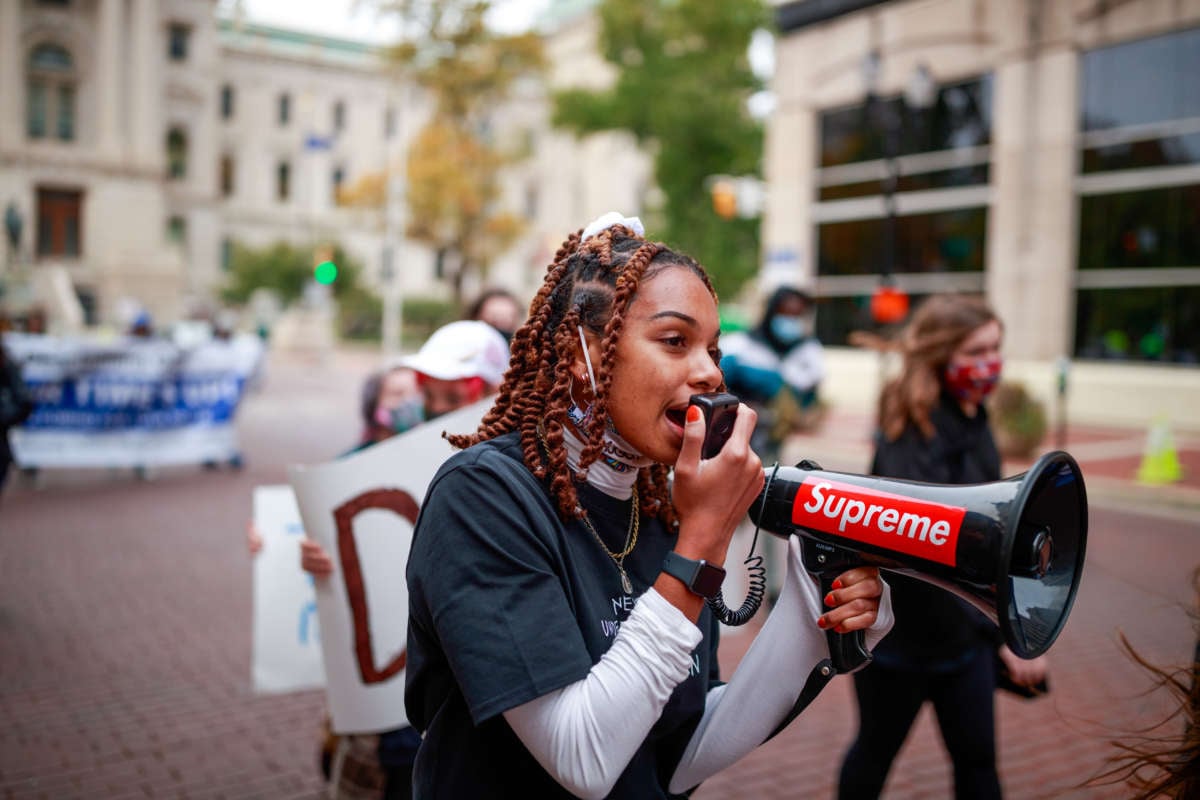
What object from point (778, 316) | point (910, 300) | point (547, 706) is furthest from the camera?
point (910, 300)

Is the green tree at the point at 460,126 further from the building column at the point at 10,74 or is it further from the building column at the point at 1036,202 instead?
the building column at the point at 10,74

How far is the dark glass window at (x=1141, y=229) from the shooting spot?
773 inches

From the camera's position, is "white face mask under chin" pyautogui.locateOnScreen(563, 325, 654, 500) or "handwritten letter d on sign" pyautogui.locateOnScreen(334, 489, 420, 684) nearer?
"white face mask under chin" pyautogui.locateOnScreen(563, 325, 654, 500)

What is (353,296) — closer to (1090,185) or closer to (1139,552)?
(1090,185)

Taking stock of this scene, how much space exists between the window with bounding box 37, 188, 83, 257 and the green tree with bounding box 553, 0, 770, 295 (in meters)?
32.0

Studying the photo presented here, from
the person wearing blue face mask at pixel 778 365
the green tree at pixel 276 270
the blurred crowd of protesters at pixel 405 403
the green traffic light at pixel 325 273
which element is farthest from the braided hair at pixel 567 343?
the green tree at pixel 276 270

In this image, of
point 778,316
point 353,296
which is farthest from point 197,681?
point 353,296


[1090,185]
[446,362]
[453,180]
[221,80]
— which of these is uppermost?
[221,80]

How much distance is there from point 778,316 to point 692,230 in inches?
1159

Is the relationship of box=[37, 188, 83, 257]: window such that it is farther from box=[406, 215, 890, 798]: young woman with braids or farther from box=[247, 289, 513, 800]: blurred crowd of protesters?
box=[406, 215, 890, 798]: young woman with braids

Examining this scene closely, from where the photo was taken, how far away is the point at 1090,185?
21.0 meters

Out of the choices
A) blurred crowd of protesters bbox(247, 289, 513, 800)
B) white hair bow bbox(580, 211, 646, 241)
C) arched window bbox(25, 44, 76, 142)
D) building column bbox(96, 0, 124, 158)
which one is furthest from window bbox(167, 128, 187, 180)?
white hair bow bbox(580, 211, 646, 241)

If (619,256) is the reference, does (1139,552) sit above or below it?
below

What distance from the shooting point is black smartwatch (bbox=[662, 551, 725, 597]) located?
1.54 m
